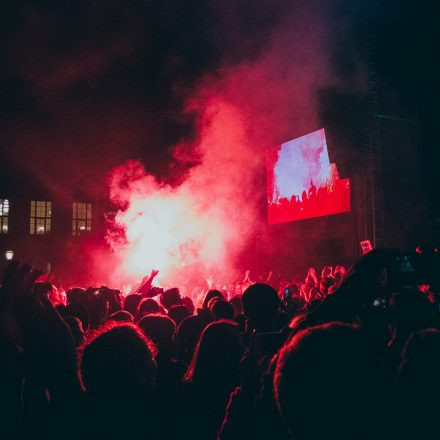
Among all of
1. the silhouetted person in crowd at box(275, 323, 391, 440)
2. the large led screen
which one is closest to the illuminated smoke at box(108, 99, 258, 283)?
the large led screen

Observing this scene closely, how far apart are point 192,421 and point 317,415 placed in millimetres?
2261

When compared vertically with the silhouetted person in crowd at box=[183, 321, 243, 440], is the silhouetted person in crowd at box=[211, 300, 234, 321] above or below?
above

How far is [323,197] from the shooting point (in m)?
17.4

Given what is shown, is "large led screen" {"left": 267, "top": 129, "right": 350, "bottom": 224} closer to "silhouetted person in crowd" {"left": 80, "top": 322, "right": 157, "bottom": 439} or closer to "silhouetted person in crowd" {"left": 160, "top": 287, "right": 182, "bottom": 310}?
"silhouetted person in crowd" {"left": 160, "top": 287, "right": 182, "bottom": 310}

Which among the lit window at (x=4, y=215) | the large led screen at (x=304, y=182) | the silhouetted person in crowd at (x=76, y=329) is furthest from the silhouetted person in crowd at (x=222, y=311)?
the lit window at (x=4, y=215)

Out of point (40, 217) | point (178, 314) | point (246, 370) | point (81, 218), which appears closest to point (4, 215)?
point (40, 217)

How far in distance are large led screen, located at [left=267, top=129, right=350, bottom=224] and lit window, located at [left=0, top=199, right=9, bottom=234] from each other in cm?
2819

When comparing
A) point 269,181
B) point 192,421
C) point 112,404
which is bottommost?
point 192,421

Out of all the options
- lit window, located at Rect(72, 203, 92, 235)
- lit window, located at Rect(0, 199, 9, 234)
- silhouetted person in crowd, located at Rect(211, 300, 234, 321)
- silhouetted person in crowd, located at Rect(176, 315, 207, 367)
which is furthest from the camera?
lit window, located at Rect(72, 203, 92, 235)

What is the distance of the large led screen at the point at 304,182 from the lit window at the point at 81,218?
26.0 meters

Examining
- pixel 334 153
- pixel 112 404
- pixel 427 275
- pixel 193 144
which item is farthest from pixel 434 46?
pixel 112 404

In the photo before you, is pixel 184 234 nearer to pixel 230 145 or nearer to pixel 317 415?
pixel 230 145

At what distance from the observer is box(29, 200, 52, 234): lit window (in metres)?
40.7

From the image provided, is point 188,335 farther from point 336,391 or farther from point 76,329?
point 336,391
